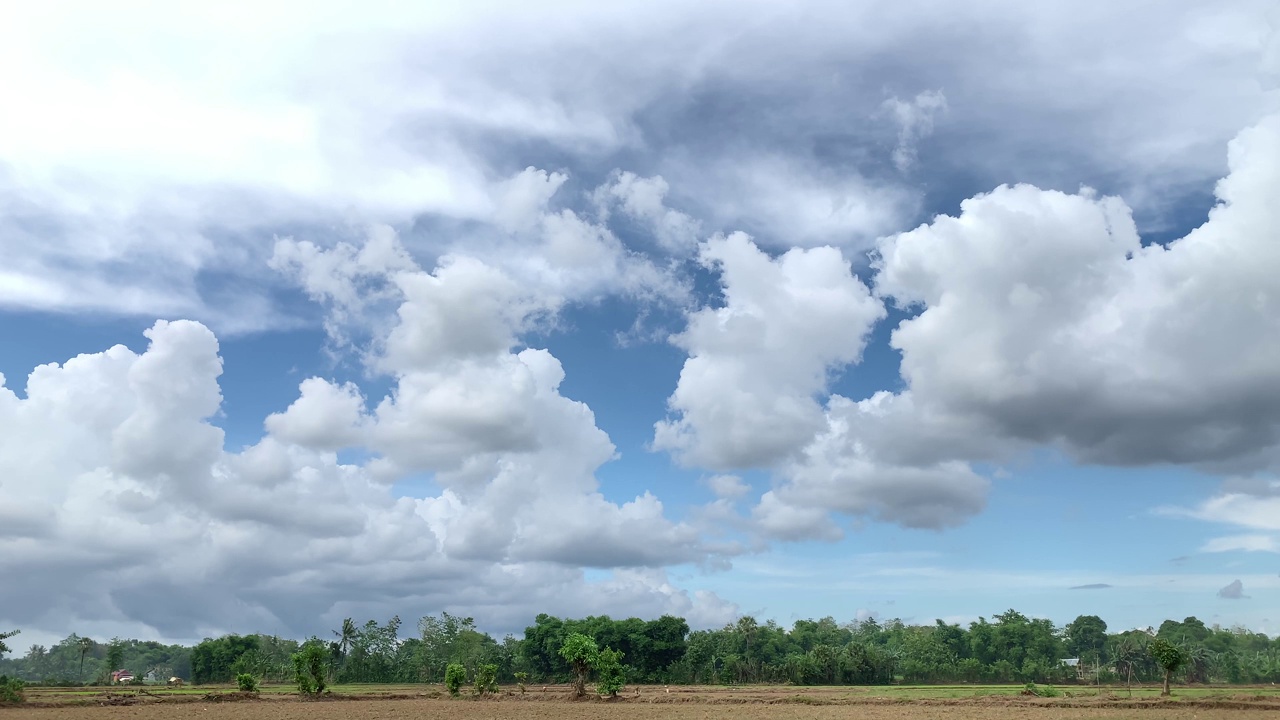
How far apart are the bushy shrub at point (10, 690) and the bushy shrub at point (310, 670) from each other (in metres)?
18.9

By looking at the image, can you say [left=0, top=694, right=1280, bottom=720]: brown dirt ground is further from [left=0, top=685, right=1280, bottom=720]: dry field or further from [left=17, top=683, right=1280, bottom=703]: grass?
[left=17, top=683, right=1280, bottom=703]: grass

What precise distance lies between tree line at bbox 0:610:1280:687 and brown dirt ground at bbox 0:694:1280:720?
33970 mm

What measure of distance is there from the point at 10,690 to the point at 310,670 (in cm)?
2134

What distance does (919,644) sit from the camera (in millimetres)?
136500

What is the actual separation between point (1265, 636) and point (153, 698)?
575ft

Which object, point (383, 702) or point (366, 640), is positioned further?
point (366, 640)

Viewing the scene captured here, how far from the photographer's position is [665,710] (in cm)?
5556

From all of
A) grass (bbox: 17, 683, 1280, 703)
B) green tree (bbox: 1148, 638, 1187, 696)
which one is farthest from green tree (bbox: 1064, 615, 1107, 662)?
green tree (bbox: 1148, 638, 1187, 696)

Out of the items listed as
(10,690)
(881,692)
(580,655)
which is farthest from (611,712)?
(10,690)

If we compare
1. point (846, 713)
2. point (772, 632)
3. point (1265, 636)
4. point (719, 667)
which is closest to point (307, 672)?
point (846, 713)

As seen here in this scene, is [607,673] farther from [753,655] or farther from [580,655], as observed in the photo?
[753,655]

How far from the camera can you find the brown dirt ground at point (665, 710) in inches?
1900

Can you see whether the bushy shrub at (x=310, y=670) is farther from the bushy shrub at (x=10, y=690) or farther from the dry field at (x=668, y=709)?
the bushy shrub at (x=10, y=690)

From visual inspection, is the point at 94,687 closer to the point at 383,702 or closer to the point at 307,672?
the point at 307,672
